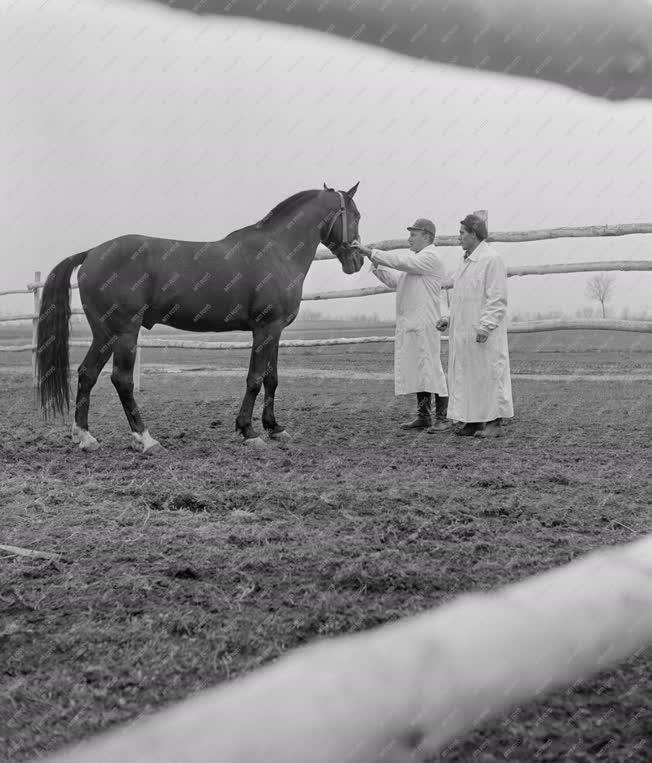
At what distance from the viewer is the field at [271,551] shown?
3.60 feet

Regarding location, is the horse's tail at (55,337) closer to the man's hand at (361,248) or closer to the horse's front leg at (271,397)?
the horse's front leg at (271,397)

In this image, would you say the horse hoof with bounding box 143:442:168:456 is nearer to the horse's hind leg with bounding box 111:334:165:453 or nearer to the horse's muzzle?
the horse's hind leg with bounding box 111:334:165:453

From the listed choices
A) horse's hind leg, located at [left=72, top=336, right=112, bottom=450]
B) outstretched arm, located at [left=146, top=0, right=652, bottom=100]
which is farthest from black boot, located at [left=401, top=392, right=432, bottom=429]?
outstretched arm, located at [left=146, top=0, right=652, bottom=100]

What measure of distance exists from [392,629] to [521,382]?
8.87 m

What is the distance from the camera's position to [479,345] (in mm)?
4574

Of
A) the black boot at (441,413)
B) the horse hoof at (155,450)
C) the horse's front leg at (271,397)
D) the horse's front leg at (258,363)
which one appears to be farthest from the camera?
the black boot at (441,413)

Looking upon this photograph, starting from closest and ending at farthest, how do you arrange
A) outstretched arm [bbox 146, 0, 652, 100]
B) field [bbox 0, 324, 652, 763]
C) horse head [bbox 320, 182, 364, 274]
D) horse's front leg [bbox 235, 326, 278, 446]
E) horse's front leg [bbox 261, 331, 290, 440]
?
1. outstretched arm [bbox 146, 0, 652, 100]
2. field [bbox 0, 324, 652, 763]
3. horse's front leg [bbox 235, 326, 278, 446]
4. horse's front leg [bbox 261, 331, 290, 440]
5. horse head [bbox 320, 182, 364, 274]

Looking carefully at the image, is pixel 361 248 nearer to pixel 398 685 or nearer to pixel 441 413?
→ pixel 441 413

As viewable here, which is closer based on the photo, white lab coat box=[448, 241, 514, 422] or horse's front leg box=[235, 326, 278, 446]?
horse's front leg box=[235, 326, 278, 446]

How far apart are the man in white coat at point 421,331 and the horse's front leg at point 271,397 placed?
89 centimetres

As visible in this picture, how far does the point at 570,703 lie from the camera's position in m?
1.06

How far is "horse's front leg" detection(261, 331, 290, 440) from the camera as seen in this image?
4484 millimetres

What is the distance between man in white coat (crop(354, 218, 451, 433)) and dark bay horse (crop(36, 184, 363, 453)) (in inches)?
20.7

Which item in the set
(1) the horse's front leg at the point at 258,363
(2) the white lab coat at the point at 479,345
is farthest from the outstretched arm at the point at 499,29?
(2) the white lab coat at the point at 479,345
